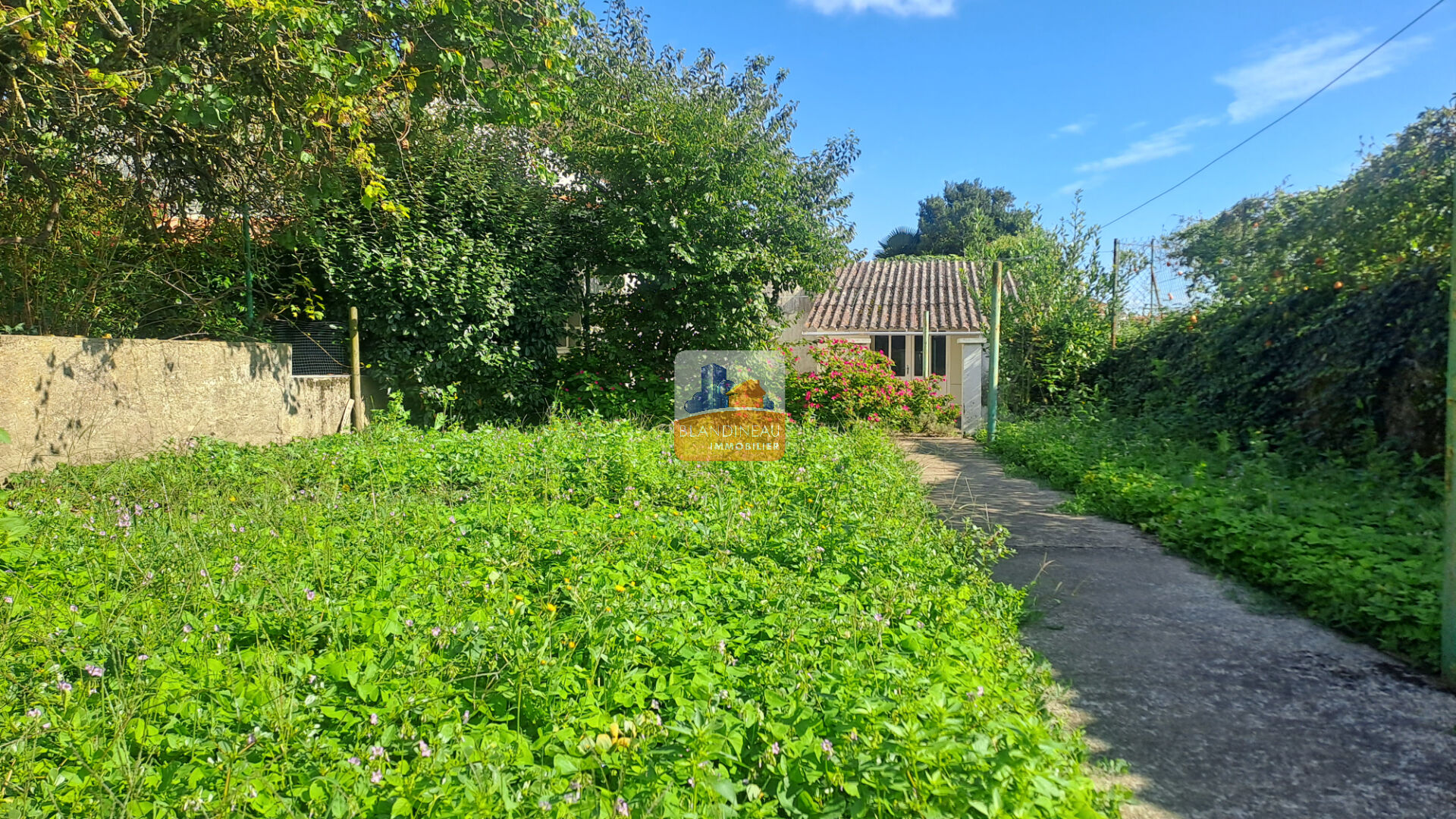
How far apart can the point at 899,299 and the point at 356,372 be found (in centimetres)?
1414

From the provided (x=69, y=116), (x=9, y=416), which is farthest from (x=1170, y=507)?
(x=69, y=116)

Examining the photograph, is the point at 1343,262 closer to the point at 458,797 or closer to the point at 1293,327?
the point at 1293,327

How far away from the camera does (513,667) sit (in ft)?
8.20

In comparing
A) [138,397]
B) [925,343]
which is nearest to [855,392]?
[925,343]

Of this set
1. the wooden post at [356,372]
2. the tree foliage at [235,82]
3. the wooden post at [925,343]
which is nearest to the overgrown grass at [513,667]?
the tree foliage at [235,82]

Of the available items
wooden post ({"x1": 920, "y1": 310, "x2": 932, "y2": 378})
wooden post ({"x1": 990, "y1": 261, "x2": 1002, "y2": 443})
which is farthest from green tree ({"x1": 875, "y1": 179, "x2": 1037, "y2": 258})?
wooden post ({"x1": 990, "y1": 261, "x2": 1002, "y2": 443})

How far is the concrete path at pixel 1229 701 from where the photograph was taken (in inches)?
96.9

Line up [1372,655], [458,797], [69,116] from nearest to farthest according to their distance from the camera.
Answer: [458,797] → [1372,655] → [69,116]

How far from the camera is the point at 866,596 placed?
10.8 feet

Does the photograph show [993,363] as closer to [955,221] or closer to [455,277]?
[455,277]

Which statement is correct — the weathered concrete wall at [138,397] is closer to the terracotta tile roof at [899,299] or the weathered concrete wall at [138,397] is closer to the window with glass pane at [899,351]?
the terracotta tile roof at [899,299]

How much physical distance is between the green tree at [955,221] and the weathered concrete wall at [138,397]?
35.0 m

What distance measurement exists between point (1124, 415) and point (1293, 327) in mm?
3472

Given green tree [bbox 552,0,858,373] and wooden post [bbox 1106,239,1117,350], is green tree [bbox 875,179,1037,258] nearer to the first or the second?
wooden post [bbox 1106,239,1117,350]
